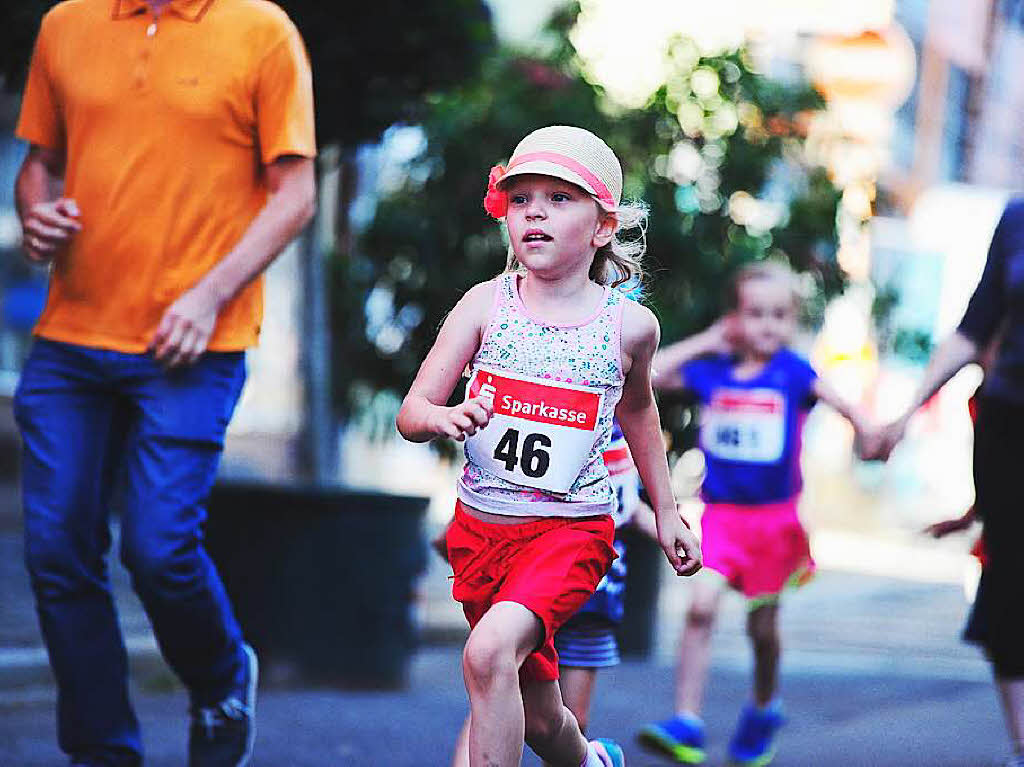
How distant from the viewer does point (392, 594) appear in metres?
6.25

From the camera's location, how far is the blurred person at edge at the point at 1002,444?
4.56 metres

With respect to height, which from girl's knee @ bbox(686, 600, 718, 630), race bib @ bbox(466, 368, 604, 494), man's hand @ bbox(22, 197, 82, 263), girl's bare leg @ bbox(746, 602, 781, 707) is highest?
man's hand @ bbox(22, 197, 82, 263)

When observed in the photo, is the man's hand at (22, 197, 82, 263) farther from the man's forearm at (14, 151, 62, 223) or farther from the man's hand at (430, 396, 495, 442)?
the man's hand at (430, 396, 495, 442)

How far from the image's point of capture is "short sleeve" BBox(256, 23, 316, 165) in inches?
149

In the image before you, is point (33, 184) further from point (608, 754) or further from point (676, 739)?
point (676, 739)

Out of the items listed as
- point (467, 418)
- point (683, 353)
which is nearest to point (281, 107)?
point (467, 418)

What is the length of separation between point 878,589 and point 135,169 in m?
8.66

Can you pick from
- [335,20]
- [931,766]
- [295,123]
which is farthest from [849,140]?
[295,123]

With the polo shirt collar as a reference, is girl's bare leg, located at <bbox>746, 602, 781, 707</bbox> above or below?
below

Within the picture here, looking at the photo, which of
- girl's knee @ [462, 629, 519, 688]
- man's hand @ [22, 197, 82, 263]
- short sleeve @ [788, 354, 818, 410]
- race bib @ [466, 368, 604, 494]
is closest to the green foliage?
short sleeve @ [788, 354, 818, 410]

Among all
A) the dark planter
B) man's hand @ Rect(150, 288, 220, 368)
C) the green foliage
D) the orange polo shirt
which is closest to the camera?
man's hand @ Rect(150, 288, 220, 368)

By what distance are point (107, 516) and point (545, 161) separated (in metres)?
1.29

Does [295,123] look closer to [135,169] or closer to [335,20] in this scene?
[135,169]

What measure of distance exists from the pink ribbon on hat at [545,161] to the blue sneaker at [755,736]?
94.9 inches
